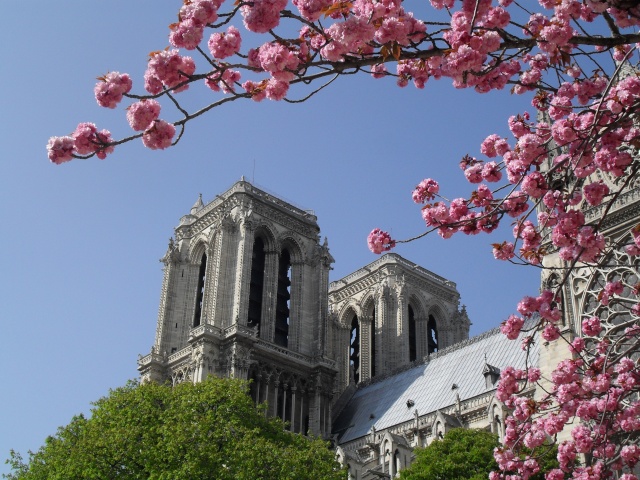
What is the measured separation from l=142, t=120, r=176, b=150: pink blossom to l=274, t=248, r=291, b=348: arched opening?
146 ft

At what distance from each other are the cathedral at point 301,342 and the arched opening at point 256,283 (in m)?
0.07

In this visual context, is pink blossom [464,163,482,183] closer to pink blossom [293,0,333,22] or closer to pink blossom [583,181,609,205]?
pink blossom [583,181,609,205]

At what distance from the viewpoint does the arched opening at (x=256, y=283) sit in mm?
53866

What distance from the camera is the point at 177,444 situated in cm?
2850

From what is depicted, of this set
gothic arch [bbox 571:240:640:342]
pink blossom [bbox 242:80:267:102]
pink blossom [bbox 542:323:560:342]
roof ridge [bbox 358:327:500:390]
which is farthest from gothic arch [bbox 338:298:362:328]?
pink blossom [bbox 242:80:267:102]

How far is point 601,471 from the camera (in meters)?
12.0

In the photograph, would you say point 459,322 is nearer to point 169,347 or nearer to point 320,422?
point 320,422

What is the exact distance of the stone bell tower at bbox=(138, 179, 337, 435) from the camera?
49.6 metres

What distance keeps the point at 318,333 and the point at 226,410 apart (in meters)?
21.7

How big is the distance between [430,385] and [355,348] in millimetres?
13902

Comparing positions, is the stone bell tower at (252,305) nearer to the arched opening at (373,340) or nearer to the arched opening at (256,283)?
the arched opening at (256,283)

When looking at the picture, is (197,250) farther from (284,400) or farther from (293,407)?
(293,407)

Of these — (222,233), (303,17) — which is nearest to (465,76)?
(303,17)

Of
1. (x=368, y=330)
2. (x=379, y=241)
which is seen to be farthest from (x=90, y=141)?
(x=368, y=330)
